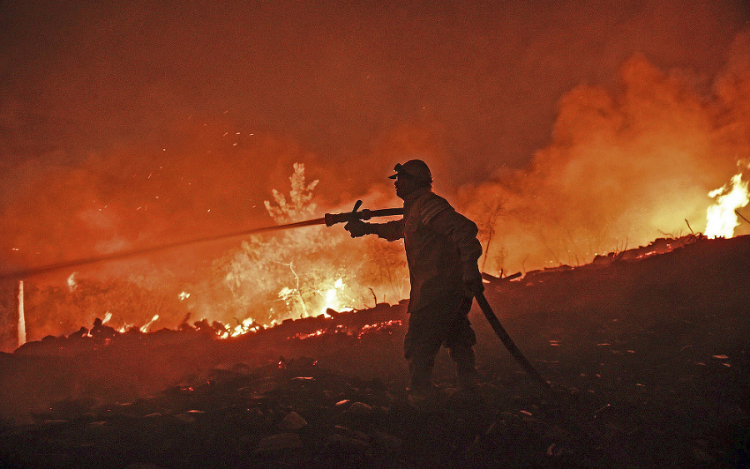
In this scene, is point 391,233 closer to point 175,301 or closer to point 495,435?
point 495,435

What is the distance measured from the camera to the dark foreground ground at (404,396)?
289 cm

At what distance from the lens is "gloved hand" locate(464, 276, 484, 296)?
3525 mm

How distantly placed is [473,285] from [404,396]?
64.0 inches

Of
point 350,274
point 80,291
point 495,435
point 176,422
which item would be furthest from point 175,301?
point 495,435

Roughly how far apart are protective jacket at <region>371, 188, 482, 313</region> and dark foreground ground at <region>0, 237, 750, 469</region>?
110cm

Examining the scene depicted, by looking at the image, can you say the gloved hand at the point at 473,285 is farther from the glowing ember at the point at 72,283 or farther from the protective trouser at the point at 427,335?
the glowing ember at the point at 72,283

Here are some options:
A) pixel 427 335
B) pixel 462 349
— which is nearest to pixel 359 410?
pixel 427 335

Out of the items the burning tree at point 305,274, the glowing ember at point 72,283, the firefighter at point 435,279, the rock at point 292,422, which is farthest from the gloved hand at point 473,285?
the glowing ember at point 72,283

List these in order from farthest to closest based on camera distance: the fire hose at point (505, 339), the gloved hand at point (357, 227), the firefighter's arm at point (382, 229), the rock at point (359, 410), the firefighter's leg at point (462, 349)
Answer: the gloved hand at point (357, 227) < the firefighter's arm at point (382, 229) < the firefighter's leg at point (462, 349) < the fire hose at point (505, 339) < the rock at point (359, 410)

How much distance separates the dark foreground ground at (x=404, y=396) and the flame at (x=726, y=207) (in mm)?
2822

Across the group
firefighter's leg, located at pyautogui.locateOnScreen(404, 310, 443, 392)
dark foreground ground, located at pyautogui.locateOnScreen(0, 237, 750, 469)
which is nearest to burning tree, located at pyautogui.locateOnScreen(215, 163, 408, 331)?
dark foreground ground, located at pyautogui.locateOnScreen(0, 237, 750, 469)

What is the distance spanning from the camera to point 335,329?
26.1ft

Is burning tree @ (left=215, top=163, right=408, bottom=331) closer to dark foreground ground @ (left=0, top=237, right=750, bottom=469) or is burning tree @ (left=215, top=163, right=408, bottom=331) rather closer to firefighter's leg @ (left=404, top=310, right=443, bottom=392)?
dark foreground ground @ (left=0, top=237, right=750, bottom=469)

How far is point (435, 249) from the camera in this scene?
3854 mm
